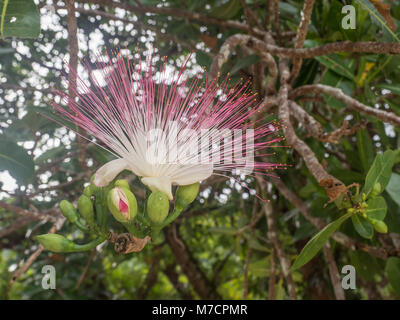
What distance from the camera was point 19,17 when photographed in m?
1.01

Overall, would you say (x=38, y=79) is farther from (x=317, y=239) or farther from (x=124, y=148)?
(x=317, y=239)

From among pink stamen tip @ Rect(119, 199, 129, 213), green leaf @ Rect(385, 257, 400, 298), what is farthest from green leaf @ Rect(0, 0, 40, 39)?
green leaf @ Rect(385, 257, 400, 298)

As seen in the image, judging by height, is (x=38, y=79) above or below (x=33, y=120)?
above

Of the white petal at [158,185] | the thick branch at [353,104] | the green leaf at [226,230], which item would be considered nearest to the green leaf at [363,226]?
the thick branch at [353,104]

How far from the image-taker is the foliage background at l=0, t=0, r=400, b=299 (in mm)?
1491

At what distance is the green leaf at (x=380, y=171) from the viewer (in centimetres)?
113

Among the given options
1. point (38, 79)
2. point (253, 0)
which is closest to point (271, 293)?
point (253, 0)

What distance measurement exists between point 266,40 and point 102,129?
3.07ft

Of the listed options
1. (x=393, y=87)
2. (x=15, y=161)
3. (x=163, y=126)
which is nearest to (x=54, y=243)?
(x=163, y=126)

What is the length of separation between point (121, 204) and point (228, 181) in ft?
4.92

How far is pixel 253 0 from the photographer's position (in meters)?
2.04

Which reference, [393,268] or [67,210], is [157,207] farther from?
[393,268]

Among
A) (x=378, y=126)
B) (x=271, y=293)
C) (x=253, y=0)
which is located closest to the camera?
(x=378, y=126)

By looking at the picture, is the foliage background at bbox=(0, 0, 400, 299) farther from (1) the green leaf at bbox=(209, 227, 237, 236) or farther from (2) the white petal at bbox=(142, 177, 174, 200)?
(2) the white petal at bbox=(142, 177, 174, 200)
